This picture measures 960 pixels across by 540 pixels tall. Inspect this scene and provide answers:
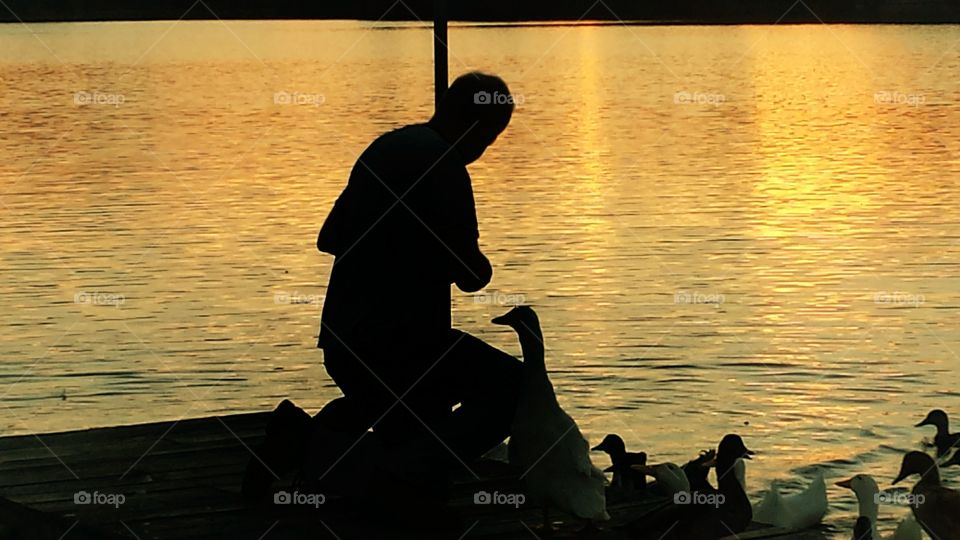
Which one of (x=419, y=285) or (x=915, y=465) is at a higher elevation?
(x=419, y=285)

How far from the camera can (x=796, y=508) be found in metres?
9.73

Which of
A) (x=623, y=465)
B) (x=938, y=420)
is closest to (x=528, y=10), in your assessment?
(x=938, y=420)

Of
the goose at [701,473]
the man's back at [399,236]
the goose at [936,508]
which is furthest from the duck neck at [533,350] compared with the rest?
the goose at [936,508]

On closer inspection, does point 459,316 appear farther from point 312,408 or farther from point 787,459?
point 787,459

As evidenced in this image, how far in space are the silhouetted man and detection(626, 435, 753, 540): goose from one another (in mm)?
755

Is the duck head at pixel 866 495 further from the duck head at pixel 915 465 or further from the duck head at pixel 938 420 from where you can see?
the duck head at pixel 938 420

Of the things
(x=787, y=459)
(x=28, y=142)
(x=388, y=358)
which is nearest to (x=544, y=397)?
(x=388, y=358)

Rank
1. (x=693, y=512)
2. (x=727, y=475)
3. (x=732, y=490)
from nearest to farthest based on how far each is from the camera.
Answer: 1. (x=693, y=512)
2. (x=732, y=490)
3. (x=727, y=475)

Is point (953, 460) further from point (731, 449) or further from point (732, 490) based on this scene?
point (732, 490)

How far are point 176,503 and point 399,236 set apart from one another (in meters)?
1.68

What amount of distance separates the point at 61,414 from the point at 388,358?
19.1 feet

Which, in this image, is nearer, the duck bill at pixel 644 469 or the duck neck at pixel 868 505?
the duck bill at pixel 644 469

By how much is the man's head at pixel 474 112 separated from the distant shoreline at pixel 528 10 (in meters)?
59.0

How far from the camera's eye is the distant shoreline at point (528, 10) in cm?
6956
